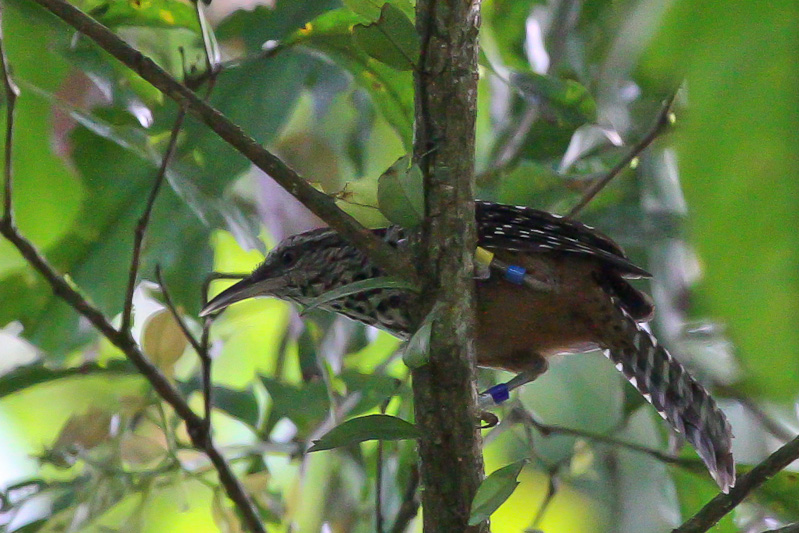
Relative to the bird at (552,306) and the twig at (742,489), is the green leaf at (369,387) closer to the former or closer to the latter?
the bird at (552,306)

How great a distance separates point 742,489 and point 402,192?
1.97 ft

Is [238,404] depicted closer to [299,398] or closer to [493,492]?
[299,398]

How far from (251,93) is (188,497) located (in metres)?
0.96

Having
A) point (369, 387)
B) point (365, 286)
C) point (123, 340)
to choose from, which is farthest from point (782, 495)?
point (123, 340)

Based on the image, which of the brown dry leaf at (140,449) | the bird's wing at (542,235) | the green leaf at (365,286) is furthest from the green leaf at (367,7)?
Result: the brown dry leaf at (140,449)

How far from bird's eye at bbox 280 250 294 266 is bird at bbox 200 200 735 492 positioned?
107 millimetres

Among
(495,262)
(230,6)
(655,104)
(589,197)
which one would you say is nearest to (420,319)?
(495,262)

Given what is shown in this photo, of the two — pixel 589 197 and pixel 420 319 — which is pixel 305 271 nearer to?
pixel 589 197

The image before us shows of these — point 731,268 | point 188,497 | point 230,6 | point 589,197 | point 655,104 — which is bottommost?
point 731,268

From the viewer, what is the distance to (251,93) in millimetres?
2121

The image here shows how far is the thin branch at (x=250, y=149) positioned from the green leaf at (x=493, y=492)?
0.96 ft

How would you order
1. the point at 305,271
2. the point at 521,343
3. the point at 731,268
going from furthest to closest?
the point at 305,271 → the point at 521,343 → the point at 731,268

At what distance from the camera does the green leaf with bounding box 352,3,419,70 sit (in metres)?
1.12

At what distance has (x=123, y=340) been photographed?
1.59 m
